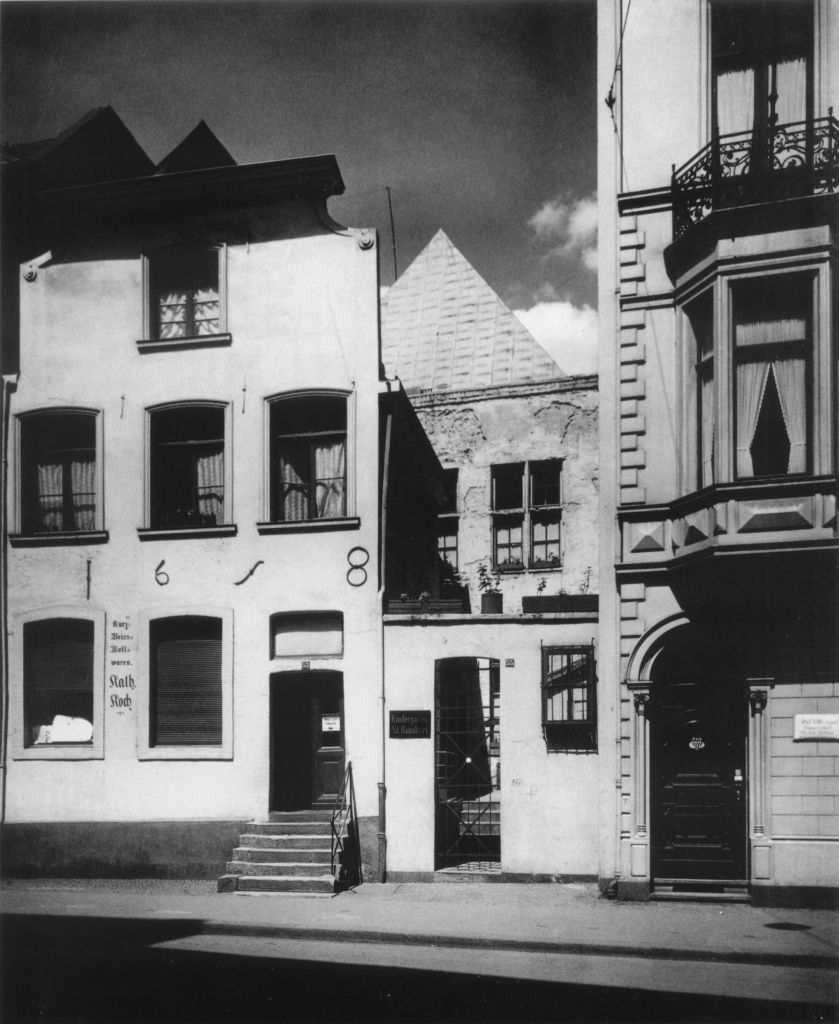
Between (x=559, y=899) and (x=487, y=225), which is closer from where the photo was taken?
(x=559, y=899)

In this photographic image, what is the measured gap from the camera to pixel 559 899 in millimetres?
11906

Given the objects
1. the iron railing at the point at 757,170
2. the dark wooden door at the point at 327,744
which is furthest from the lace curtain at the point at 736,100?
the dark wooden door at the point at 327,744

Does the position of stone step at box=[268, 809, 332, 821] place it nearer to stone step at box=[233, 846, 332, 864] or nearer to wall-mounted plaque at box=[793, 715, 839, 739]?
stone step at box=[233, 846, 332, 864]

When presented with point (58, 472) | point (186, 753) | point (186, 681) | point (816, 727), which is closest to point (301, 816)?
point (186, 753)

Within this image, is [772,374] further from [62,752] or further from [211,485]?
[62,752]

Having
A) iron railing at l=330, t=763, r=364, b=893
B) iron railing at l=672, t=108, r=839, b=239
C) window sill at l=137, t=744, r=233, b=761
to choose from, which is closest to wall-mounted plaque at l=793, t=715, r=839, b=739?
iron railing at l=330, t=763, r=364, b=893

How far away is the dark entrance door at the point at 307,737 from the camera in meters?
13.9

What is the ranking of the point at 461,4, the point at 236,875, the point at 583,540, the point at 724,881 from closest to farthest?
the point at 461,4, the point at 724,881, the point at 236,875, the point at 583,540

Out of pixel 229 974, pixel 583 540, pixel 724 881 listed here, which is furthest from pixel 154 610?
pixel 583 540

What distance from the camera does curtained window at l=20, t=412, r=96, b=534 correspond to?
1426cm

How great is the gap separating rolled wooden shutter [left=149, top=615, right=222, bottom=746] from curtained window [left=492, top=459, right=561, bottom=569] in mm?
8660

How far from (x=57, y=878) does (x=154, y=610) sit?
399 centimetres

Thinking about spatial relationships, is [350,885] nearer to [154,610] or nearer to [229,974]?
[229,974]

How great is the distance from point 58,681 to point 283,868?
4.35 metres
